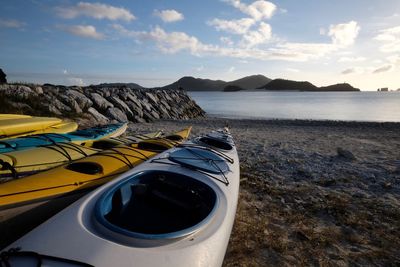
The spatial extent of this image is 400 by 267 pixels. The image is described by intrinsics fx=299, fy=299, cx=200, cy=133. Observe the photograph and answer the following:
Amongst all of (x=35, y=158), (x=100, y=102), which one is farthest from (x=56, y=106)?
(x=35, y=158)

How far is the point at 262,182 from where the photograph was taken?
652 cm

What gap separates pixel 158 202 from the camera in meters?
3.76

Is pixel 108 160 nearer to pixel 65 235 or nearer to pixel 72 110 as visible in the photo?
pixel 65 235

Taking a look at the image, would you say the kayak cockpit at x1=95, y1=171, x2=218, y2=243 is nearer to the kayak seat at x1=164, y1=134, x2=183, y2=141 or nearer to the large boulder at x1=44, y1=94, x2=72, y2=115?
Answer: the kayak seat at x1=164, y1=134, x2=183, y2=141

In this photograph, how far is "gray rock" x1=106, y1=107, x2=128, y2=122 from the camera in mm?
14531

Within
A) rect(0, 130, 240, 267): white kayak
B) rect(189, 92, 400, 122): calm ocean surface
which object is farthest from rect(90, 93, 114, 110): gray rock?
rect(189, 92, 400, 122): calm ocean surface

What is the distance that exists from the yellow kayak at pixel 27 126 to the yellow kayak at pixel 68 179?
342 cm

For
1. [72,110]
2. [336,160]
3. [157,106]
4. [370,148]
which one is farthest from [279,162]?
[157,106]

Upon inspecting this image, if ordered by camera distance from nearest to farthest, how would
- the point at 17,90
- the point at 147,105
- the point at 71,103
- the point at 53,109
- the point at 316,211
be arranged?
the point at 316,211 < the point at 17,90 < the point at 53,109 < the point at 71,103 < the point at 147,105

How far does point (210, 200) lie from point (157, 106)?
682 inches

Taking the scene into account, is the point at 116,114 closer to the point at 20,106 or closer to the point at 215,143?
the point at 20,106

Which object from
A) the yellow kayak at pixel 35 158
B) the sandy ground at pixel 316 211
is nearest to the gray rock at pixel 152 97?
the sandy ground at pixel 316 211

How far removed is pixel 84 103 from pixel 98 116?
960 millimetres

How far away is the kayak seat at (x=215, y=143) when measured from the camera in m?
6.67
